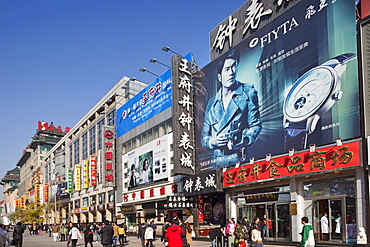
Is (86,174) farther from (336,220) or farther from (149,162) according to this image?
(336,220)

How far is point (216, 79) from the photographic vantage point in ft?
103

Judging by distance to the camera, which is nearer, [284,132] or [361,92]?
[361,92]

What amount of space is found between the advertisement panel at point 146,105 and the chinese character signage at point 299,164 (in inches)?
493

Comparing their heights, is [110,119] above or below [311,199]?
above

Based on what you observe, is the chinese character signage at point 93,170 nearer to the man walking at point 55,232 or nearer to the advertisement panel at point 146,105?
the advertisement panel at point 146,105

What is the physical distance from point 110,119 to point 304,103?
3554 centimetres

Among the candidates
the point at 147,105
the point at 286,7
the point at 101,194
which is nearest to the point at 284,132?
the point at 286,7

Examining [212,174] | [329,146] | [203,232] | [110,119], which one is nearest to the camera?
[329,146]

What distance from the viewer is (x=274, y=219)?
26.0 meters

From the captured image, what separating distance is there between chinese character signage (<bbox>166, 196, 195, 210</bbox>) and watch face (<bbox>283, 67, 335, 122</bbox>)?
12.8 metres

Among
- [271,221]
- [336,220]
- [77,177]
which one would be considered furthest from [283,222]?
[77,177]

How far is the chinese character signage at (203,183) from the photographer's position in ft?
97.7

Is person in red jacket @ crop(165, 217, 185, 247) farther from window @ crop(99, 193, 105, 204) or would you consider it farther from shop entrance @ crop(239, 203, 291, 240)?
window @ crop(99, 193, 105, 204)

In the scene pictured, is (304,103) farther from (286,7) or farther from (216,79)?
(216,79)
